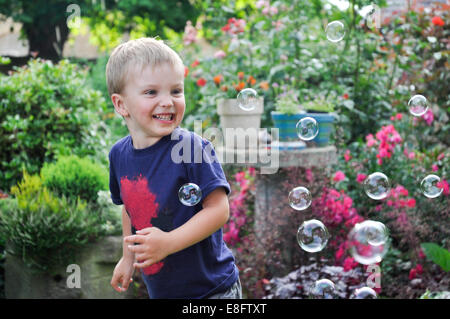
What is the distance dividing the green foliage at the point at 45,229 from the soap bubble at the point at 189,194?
167cm

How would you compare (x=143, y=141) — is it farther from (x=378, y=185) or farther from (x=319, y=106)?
(x=319, y=106)

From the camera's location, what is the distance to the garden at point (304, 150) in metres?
3.10

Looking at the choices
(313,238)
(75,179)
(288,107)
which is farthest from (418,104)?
(75,179)

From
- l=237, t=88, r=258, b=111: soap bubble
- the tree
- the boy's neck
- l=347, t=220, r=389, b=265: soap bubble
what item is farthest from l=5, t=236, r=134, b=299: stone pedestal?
the tree

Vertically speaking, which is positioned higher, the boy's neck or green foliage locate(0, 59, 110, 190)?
the boy's neck

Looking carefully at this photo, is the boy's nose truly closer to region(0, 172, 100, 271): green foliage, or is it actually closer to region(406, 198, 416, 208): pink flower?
region(0, 172, 100, 271): green foliage

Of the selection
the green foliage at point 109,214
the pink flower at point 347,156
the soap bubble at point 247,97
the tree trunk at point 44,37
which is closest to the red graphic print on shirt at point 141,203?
the soap bubble at point 247,97

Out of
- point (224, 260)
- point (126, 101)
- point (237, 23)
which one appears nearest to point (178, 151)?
point (126, 101)

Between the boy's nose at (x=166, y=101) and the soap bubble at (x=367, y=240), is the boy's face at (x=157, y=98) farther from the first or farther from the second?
the soap bubble at (x=367, y=240)

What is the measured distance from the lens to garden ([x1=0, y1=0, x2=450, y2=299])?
310 cm

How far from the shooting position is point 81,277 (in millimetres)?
3184

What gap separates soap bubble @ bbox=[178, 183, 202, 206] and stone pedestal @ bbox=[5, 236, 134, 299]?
1.72 metres

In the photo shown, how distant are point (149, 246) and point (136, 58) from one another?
58 cm

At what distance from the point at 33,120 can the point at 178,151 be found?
8.85 feet
